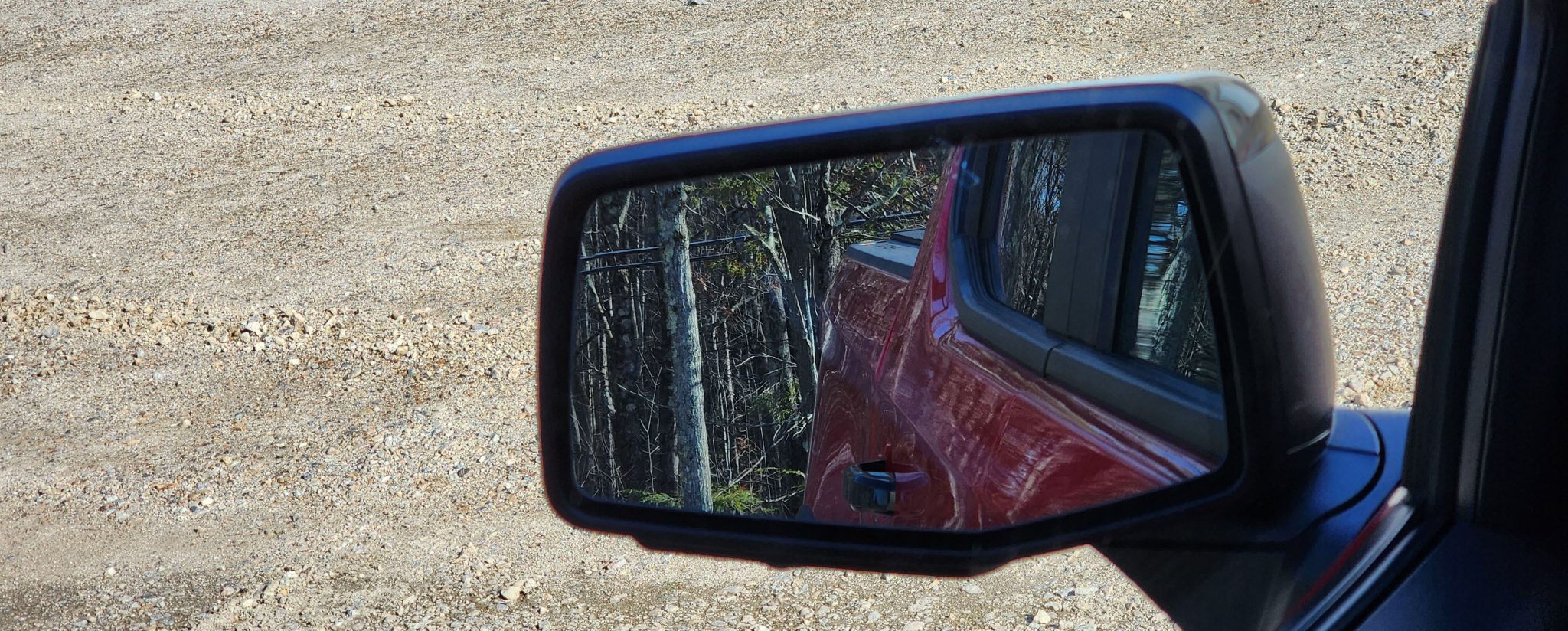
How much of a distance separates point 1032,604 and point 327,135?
8.54 m

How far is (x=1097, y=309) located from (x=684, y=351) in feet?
2.21

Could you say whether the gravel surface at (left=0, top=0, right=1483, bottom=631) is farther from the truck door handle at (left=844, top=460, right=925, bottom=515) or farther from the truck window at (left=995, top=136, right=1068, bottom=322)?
the truck door handle at (left=844, top=460, right=925, bottom=515)

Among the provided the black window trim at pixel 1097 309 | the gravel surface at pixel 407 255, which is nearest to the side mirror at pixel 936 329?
the black window trim at pixel 1097 309

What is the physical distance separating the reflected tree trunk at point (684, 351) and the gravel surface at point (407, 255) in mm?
894

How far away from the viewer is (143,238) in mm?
8453

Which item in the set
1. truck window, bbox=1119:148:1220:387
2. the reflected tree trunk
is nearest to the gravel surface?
truck window, bbox=1119:148:1220:387

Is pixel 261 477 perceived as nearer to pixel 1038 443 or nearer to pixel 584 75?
pixel 1038 443

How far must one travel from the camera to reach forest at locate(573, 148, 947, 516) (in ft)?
5.71

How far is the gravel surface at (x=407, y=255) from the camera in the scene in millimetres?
3891

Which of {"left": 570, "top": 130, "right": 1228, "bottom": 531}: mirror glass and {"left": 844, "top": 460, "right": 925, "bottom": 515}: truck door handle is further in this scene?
{"left": 844, "top": 460, "right": 925, "bottom": 515}: truck door handle

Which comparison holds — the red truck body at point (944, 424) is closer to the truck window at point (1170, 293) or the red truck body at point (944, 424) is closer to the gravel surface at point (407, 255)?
the truck window at point (1170, 293)

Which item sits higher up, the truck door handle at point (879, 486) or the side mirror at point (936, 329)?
the side mirror at point (936, 329)

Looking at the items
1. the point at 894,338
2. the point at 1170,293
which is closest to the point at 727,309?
the point at 894,338

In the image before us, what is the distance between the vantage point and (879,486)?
1786 millimetres
